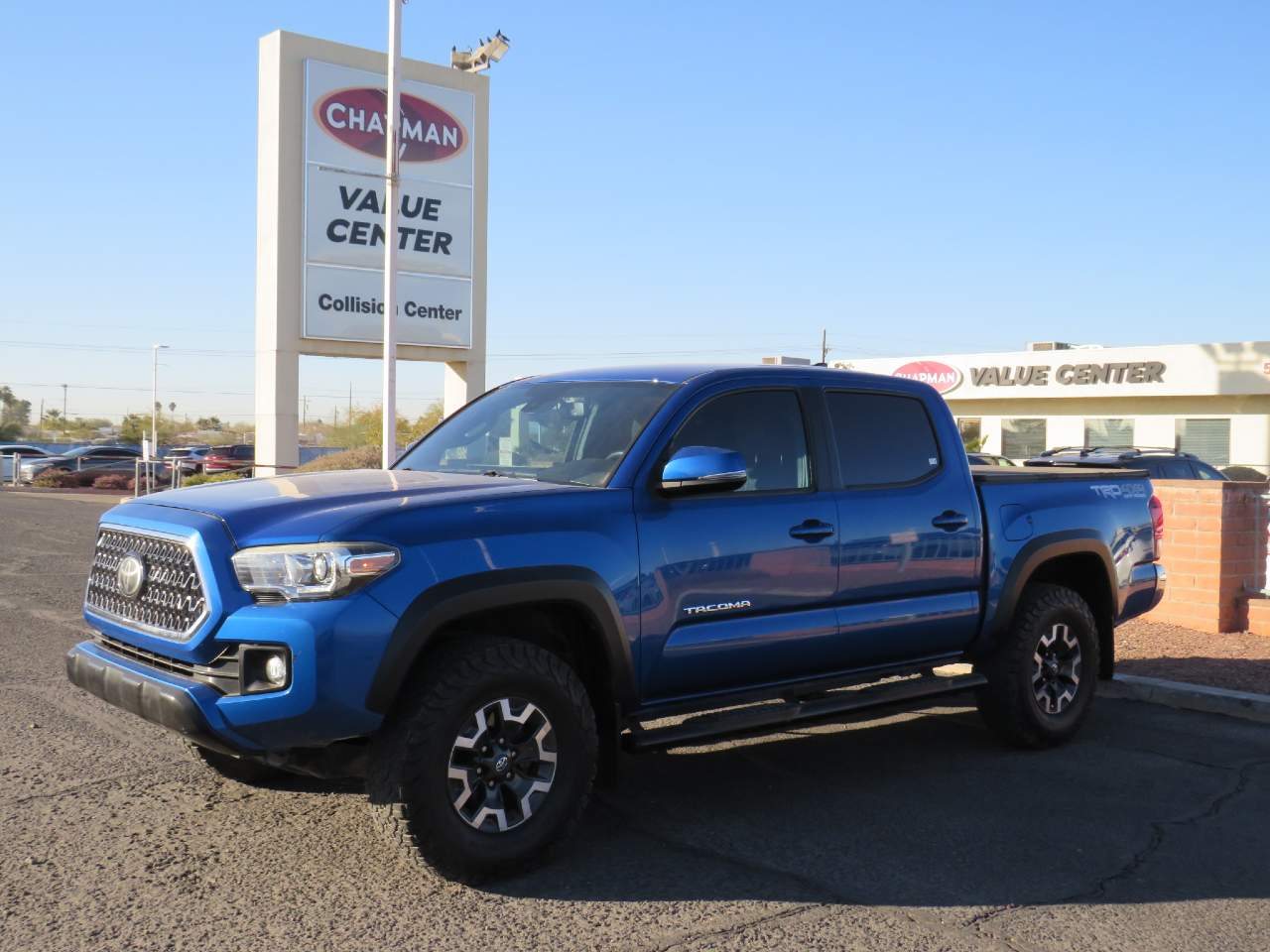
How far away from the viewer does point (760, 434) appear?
19.5 feet

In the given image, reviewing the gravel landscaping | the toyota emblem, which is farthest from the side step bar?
the gravel landscaping

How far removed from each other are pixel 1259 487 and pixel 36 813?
957 cm

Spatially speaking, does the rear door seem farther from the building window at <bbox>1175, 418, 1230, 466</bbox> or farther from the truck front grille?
the building window at <bbox>1175, 418, 1230, 466</bbox>

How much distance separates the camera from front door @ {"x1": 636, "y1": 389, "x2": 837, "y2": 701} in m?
5.24

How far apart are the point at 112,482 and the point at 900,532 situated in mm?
41702

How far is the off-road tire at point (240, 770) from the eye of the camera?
5637 mm

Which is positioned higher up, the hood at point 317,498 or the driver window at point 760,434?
the driver window at point 760,434

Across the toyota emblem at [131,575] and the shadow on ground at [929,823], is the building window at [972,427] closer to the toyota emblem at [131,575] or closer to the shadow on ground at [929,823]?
the shadow on ground at [929,823]

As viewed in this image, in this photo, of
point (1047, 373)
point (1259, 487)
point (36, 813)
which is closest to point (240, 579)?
point (36, 813)

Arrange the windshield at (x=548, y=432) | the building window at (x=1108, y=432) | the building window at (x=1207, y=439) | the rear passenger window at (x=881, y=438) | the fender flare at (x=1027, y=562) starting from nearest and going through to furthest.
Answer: the windshield at (x=548, y=432), the rear passenger window at (x=881, y=438), the fender flare at (x=1027, y=562), the building window at (x=1207, y=439), the building window at (x=1108, y=432)

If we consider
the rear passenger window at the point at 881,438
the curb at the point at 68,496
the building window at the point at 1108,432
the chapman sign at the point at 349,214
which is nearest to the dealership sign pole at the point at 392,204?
the chapman sign at the point at 349,214

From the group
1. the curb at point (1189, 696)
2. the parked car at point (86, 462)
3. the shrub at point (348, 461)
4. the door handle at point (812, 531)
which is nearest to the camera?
the door handle at point (812, 531)

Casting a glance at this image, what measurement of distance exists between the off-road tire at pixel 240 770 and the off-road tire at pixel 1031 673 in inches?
144

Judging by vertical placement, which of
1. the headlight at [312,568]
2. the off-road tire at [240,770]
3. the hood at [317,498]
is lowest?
the off-road tire at [240,770]
